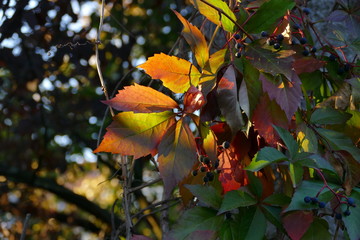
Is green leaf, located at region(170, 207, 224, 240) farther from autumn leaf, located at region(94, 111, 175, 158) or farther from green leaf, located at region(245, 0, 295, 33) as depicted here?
green leaf, located at region(245, 0, 295, 33)

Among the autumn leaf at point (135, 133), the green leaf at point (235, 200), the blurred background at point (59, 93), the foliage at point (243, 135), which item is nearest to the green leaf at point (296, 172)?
the foliage at point (243, 135)

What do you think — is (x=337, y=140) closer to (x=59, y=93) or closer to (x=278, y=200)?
(x=278, y=200)

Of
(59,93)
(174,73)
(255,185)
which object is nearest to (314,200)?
(255,185)

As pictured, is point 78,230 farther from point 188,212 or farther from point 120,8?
point 188,212

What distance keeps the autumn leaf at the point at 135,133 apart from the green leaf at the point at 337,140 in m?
0.31

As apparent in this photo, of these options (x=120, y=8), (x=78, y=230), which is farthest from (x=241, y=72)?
(x=78, y=230)

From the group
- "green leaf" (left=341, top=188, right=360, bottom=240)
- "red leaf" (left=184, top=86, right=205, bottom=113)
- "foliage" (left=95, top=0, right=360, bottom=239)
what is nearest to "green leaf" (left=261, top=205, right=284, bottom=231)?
"foliage" (left=95, top=0, right=360, bottom=239)

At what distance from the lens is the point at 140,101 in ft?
3.18

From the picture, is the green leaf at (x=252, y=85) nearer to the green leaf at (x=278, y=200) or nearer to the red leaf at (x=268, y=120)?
the red leaf at (x=268, y=120)

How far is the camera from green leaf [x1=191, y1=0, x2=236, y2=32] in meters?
1.01

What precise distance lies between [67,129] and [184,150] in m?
2.12

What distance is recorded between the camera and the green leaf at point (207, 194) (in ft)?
3.23

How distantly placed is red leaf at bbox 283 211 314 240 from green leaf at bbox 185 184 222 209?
0.45ft

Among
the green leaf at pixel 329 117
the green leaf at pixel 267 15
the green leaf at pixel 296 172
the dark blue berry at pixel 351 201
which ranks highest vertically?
the green leaf at pixel 267 15
